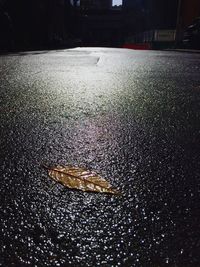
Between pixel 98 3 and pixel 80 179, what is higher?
pixel 80 179

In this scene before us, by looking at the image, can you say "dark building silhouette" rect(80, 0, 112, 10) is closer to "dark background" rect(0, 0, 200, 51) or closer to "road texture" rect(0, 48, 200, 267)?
"dark background" rect(0, 0, 200, 51)

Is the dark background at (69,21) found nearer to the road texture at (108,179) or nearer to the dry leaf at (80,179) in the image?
the road texture at (108,179)

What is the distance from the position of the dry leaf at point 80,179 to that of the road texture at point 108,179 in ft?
0.14

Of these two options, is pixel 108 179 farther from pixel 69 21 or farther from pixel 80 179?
pixel 69 21

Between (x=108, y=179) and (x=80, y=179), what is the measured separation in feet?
0.43

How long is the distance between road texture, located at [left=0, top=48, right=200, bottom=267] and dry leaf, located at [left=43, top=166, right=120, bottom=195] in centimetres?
4

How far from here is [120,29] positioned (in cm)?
7750

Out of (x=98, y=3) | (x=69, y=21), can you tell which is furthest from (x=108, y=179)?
(x=98, y=3)

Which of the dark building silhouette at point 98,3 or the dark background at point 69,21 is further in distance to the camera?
the dark building silhouette at point 98,3

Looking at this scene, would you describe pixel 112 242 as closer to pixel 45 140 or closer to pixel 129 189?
pixel 129 189

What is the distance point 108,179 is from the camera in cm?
169

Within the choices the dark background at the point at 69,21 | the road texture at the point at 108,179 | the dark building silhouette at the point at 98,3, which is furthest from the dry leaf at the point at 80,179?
the dark building silhouette at the point at 98,3

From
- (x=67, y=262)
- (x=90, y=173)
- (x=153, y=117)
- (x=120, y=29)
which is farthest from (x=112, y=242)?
(x=120, y=29)

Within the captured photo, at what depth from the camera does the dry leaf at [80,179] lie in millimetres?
1584
